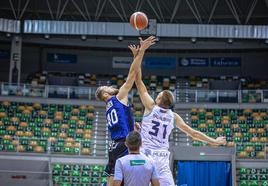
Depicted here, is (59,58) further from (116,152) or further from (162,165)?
(162,165)

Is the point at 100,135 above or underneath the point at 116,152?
underneath

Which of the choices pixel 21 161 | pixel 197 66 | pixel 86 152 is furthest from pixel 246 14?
pixel 21 161

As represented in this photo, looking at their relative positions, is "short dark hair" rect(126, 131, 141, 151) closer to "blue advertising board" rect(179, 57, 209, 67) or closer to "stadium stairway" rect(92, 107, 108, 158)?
"stadium stairway" rect(92, 107, 108, 158)

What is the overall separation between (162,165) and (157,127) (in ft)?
1.58

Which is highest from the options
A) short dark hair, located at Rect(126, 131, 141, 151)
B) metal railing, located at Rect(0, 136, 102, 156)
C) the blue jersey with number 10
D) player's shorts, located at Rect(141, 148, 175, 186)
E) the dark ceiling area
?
the dark ceiling area

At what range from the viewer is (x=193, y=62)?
36812 mm

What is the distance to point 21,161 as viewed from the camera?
2453 centimetres

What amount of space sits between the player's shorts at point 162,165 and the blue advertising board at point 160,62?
30.5 meters

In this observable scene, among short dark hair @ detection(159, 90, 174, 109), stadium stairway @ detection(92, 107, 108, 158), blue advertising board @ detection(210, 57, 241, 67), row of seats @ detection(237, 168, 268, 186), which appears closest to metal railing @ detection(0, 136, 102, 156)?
stadium stairway @ detection(92, 107, 108, 158)

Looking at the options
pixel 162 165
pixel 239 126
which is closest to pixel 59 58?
pixel 239 126

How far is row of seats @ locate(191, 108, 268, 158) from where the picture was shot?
2442 centimetres

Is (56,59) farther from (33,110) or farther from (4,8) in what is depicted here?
(33,110)

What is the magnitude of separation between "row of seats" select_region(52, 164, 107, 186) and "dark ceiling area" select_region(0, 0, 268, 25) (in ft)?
41.8

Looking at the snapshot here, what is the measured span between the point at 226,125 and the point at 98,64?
1278 cm
